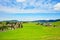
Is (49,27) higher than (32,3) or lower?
lower

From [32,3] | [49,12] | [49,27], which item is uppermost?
[32,3]

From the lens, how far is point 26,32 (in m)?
3.09

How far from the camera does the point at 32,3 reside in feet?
10.4

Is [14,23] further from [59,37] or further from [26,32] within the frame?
[59,37]

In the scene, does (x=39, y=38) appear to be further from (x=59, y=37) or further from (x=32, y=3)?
(x=32, y=3)

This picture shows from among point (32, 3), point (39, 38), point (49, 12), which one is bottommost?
point (39, 38)

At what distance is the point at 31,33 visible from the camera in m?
3.09

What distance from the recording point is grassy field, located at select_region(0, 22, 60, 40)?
305 cm

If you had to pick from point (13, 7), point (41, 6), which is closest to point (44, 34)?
point (41, 6)

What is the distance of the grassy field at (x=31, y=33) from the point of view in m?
3.05

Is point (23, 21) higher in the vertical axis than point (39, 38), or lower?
higher

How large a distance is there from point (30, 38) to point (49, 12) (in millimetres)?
690

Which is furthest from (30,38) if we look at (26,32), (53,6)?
(53,6)

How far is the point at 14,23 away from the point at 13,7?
0.34 metres
